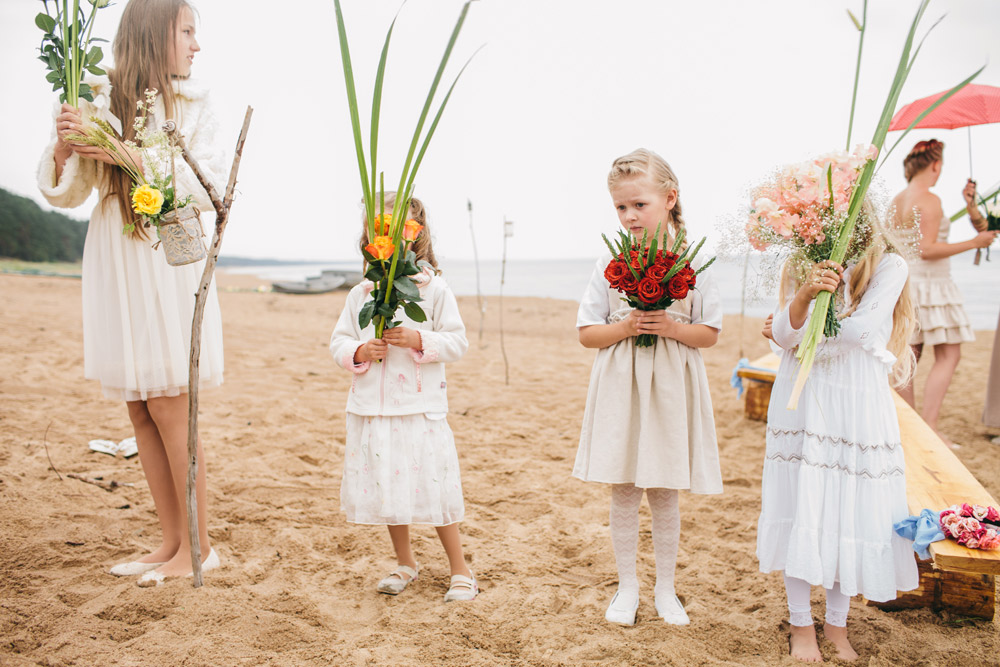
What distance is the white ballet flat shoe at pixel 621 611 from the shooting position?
7.84 ft

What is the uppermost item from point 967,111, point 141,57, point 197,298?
point 967,111

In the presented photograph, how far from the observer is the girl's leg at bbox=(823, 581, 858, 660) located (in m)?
2.20

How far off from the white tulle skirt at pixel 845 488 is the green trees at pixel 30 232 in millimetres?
24202

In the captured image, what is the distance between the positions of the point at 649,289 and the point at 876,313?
0.72 metres

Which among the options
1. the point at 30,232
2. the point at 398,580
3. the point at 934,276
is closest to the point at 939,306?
the point at 934,276

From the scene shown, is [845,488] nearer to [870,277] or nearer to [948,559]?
[948,559]

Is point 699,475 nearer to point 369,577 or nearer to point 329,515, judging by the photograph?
point 369,577

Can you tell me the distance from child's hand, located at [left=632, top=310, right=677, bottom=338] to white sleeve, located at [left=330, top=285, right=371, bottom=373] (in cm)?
100

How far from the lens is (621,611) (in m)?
2.42

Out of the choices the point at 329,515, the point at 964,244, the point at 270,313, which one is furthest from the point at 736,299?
the point at 329,515

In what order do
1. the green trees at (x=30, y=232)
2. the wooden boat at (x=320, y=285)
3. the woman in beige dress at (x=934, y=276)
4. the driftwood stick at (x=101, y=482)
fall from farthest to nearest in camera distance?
the green trees at (x=30, y=232) < the wooden boat at (x=320, y=285) < the woman in beige dress at (x=934, y=276) < the driftwood stick at (x=101, y=482)

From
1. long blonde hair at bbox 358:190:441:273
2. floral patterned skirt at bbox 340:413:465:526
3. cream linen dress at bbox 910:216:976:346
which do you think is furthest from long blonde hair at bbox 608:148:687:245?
cream linen dress at bbox 910:216:976:346

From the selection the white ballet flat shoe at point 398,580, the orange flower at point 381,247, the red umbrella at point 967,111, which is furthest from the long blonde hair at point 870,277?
the red umbrella at point 967,111

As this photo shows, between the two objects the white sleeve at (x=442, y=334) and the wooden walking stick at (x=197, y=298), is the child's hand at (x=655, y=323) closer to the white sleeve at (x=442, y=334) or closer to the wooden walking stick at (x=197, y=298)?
the white sleeve at (x=442, y=334)
